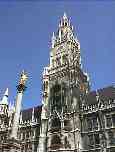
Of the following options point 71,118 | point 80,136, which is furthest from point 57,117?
point 80,136

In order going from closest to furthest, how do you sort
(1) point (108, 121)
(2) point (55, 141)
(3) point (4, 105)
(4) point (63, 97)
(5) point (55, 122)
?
(1) point (108, 121)
(2) point (55, 141)
(5) point (55, 122)
(4) point (63, 97)
(3) point (4, 105)

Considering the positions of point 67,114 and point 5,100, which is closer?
point 67,114

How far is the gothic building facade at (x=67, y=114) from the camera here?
3991 centimetres

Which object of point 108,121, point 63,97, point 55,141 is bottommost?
point 55,141

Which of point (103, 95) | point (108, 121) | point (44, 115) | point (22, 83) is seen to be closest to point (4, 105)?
point (44, 115)

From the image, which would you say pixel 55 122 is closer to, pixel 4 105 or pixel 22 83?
pixel 22 83

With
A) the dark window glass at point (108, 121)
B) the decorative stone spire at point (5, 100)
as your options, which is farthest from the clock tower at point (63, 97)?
the decorative stone spire at point (5, 100)

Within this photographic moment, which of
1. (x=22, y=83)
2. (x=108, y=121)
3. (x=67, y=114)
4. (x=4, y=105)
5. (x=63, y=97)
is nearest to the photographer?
(x=22, y=83)

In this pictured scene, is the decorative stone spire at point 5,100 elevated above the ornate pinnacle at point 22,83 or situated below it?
above

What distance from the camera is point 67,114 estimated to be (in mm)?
43312

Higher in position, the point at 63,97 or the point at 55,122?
the point at 63,97

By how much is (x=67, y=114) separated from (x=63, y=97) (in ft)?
13.2

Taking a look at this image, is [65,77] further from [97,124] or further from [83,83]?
[97,124]

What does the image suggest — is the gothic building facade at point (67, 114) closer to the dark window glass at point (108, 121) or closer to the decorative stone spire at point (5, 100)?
the dark window glass at point (108, 121)
